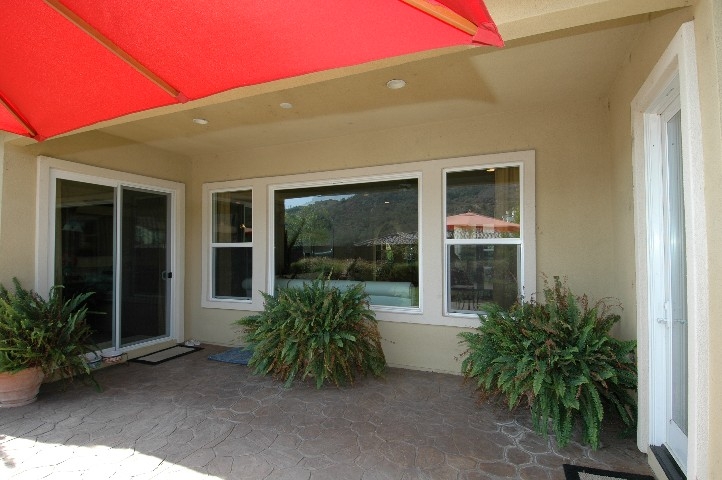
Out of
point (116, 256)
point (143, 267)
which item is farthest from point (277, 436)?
point (143, 267)

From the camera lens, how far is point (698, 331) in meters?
1.72

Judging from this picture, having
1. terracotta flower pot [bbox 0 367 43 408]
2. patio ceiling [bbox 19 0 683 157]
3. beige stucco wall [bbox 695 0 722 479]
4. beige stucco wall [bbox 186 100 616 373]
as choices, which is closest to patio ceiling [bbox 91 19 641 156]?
patio ceiling [bbox 19 0 683 157]

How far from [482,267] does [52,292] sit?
14.6ft

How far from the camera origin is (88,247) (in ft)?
14.8

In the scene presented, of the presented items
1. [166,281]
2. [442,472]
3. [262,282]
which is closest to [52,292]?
[166,281]

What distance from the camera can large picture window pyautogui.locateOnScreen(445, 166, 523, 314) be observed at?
4086 millimetres

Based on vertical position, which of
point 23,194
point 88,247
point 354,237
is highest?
point 23,194

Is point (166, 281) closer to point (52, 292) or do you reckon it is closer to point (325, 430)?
point (52, 292)

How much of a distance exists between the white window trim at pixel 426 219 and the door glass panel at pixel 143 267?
1097 millimetres

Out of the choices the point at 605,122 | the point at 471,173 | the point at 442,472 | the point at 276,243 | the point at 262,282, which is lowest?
the point at 442,472

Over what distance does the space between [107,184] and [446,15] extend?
4812 millimetres

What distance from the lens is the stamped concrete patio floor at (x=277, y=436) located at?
246cm

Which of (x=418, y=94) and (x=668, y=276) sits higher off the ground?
(x=418, y=94)

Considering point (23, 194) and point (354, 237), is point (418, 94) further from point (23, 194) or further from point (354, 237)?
point (23, 194)
